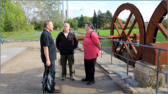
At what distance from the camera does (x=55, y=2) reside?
145 feet

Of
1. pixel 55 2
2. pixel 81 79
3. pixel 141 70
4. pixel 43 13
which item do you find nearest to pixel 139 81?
pixel 141 70

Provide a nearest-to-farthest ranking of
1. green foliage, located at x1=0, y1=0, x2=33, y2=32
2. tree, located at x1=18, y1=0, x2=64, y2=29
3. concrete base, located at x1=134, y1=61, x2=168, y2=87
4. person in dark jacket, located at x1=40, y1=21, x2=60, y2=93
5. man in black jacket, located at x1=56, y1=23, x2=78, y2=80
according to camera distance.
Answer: person in dark jacket, located at x1=40, y1=21, x2=60, y2=93
concrete base, located at x1=134, y1=61, x2=168, y2=87
man in black jacket, located at x1=56, y1=23, x2=78, y2=80
green foliage, located at x1=0, y1=0, x2=33, y2=32
tree, located at x1=18, y1=0, x2=64, y2=29

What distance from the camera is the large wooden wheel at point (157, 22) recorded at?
3691 millimetres

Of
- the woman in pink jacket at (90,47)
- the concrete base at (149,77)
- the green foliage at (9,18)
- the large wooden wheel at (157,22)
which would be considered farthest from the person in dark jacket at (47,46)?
the green foliage at (9,18)

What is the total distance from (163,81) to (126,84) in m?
0.88

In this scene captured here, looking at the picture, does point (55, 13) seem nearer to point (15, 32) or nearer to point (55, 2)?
point (55, 2)

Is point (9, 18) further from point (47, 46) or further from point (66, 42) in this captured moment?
point (47, 46)

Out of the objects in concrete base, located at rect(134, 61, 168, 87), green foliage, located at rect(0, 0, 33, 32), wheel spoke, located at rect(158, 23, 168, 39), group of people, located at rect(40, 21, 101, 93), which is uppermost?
green foliage, located at rect(0, 0, 33, 32)

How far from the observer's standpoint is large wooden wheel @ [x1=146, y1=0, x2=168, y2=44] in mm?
3691

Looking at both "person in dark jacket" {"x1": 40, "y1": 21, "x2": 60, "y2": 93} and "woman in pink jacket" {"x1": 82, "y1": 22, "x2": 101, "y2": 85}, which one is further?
"woman in pink jacket" {"x1": 82, "y1": 22, "x2": 101, "y2": 85}

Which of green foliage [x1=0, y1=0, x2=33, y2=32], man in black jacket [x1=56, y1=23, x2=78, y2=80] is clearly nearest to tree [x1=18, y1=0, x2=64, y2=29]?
green foliage [x1=0, y1=0, x2=33, y2=32]

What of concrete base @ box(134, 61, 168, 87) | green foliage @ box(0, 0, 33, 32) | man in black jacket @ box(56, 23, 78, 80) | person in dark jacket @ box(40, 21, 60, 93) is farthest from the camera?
green foliage @ box(0, 0, 33, 32)

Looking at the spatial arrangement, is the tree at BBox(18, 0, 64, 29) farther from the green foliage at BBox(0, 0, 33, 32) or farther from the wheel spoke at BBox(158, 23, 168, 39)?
Result: the wheel spoke at BBox(158, 23, 168, 39)

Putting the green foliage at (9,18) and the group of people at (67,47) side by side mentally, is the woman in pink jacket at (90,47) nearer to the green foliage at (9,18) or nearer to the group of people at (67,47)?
the group of people at (67,47)
